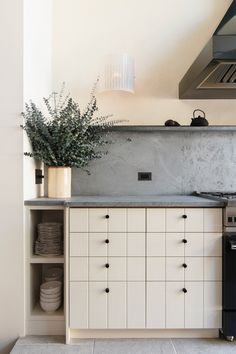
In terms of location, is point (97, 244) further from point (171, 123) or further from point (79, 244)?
point (171, 123)

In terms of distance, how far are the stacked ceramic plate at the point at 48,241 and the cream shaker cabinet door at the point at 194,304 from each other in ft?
2.85

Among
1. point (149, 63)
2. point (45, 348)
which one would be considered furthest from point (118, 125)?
point (45, 348)

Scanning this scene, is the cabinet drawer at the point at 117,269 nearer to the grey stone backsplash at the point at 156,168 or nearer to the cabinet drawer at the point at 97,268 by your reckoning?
the cabinet drawer at the point at 97,268

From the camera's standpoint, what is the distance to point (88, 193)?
2322 millimetres

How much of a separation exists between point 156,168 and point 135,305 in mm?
1052

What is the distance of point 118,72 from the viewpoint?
86.4 inches

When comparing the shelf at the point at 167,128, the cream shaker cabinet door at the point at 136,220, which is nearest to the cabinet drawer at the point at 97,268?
the cream shaker cabinet door at the point at 136,220

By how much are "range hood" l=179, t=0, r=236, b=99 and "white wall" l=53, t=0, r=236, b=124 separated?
168 mm

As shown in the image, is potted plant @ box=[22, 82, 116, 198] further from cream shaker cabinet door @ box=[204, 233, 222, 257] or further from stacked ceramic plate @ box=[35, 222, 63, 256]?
cream shaker cabinet door @ box=[204, 233, 222, 257]

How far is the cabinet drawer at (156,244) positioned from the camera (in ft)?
5.81

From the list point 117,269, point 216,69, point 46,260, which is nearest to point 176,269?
point 117,269

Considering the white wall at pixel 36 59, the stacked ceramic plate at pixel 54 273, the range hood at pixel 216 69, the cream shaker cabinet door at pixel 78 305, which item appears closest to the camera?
the range hood at pixel 216 69

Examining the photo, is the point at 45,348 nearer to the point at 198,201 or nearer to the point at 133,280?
the point at 133,280

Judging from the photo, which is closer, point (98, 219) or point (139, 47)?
point (98, 219)
